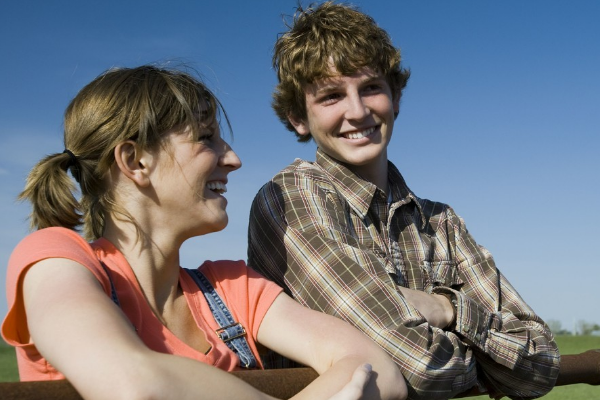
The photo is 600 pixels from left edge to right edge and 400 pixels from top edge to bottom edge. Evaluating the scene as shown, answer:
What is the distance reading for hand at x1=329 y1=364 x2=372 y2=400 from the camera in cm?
160

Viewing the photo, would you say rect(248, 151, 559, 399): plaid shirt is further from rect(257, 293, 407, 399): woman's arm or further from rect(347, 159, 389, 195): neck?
rect(257, 293, 407, 399): woman's arm

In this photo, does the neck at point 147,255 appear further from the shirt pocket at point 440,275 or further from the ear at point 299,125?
the ear at point 299,125

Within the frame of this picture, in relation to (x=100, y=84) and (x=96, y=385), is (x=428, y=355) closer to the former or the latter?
(x=96, y=385)

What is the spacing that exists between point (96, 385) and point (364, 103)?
1780mm

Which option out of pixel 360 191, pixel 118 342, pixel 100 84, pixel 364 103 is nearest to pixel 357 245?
pixel 360 191

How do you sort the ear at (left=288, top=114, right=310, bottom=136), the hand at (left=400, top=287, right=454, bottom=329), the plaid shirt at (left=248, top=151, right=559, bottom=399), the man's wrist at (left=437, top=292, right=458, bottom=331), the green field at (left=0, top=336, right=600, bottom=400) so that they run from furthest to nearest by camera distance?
the green field at (left=0, top=336, right=600, bottom=400), the ear at (left=288, top=114, right=310, bottom=136), the man's wrist at (left=437, top=292, right=458, bottom=331), the hand at (left=400, top=287, right=454, bottom=329), the plaid shirt at (left=248, top=151, right=559, bottom=399)

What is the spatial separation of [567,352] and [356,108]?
261 inches

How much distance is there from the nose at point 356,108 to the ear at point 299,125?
0.35 meters

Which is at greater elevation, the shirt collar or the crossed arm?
the shirt collar

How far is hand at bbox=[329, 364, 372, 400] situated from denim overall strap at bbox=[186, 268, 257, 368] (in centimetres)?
37

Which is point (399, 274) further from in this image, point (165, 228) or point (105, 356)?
point (105, 356)

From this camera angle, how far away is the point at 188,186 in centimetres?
194

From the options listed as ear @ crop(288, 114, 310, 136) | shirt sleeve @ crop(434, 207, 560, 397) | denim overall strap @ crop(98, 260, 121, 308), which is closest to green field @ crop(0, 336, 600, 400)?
shirt sleeve @ crop(434, 207, 560, 397)

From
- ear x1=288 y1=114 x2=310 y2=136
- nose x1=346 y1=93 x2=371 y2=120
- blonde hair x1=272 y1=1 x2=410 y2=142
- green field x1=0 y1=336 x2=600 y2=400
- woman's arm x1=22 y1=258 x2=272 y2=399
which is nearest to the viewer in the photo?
woman's arm x1=22 y1=258 x2=272 y2=399
